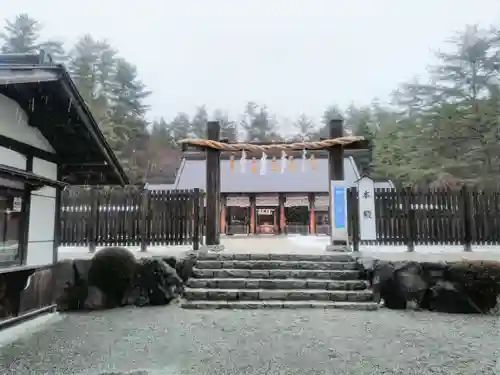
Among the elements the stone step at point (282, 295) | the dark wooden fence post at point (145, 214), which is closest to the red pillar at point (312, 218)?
the dark wooden fence post at point (145, 214)

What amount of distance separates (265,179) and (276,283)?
1591cm

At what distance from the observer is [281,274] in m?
7.30

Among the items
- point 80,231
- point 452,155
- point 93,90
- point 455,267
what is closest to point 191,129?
point 93,90

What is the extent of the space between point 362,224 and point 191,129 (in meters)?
Result: 40.7

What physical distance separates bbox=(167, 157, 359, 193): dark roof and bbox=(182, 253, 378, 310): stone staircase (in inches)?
546

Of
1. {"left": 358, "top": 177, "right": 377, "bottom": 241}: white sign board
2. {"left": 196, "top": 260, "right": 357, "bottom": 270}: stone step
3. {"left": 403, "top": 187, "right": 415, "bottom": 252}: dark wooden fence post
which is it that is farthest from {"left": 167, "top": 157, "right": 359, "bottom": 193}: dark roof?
{"left": 196, "top": 260, "right": 357, "bottom": 270}: stone step

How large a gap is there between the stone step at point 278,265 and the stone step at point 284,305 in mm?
1122

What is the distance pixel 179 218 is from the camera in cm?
945

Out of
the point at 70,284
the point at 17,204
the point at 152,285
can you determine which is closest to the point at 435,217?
the point at 152,285

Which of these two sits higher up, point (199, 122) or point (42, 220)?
point (199, 122)

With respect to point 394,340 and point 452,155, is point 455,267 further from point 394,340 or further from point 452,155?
point 452,155

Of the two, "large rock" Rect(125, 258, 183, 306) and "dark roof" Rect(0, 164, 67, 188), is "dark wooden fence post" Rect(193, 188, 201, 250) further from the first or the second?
"dark roof" Rect(0, 164, 67, 188)

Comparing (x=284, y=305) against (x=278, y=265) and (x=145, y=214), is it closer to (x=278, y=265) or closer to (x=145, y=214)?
(x=278, y=265)

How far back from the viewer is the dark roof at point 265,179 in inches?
860
